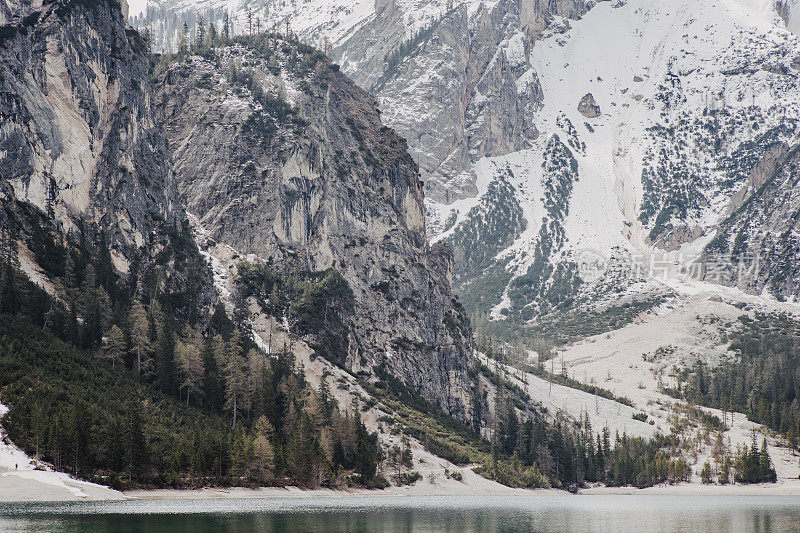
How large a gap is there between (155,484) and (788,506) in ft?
345

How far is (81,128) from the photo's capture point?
6841 inches

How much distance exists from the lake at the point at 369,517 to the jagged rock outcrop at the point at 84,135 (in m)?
75.6

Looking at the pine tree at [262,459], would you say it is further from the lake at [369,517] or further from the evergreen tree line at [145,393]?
the lake at [369,517]

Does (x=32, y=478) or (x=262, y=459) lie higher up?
(x=262, y=459)

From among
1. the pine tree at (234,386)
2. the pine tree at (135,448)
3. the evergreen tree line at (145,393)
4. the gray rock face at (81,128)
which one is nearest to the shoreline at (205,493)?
the evergreen tree line at (145,393)

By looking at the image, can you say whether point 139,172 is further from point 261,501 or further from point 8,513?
point 8,513

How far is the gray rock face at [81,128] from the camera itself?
15888 centimetres

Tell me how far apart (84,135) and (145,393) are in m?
63.3

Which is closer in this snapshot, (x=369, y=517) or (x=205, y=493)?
(x=369, y=517)

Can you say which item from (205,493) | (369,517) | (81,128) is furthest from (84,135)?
(369,517)

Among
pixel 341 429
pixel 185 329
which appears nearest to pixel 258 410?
pixel 341 429

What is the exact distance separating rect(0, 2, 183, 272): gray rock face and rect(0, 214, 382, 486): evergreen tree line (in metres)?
8.73

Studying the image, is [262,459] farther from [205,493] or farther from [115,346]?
[115,346]

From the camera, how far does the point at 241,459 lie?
122562mm
